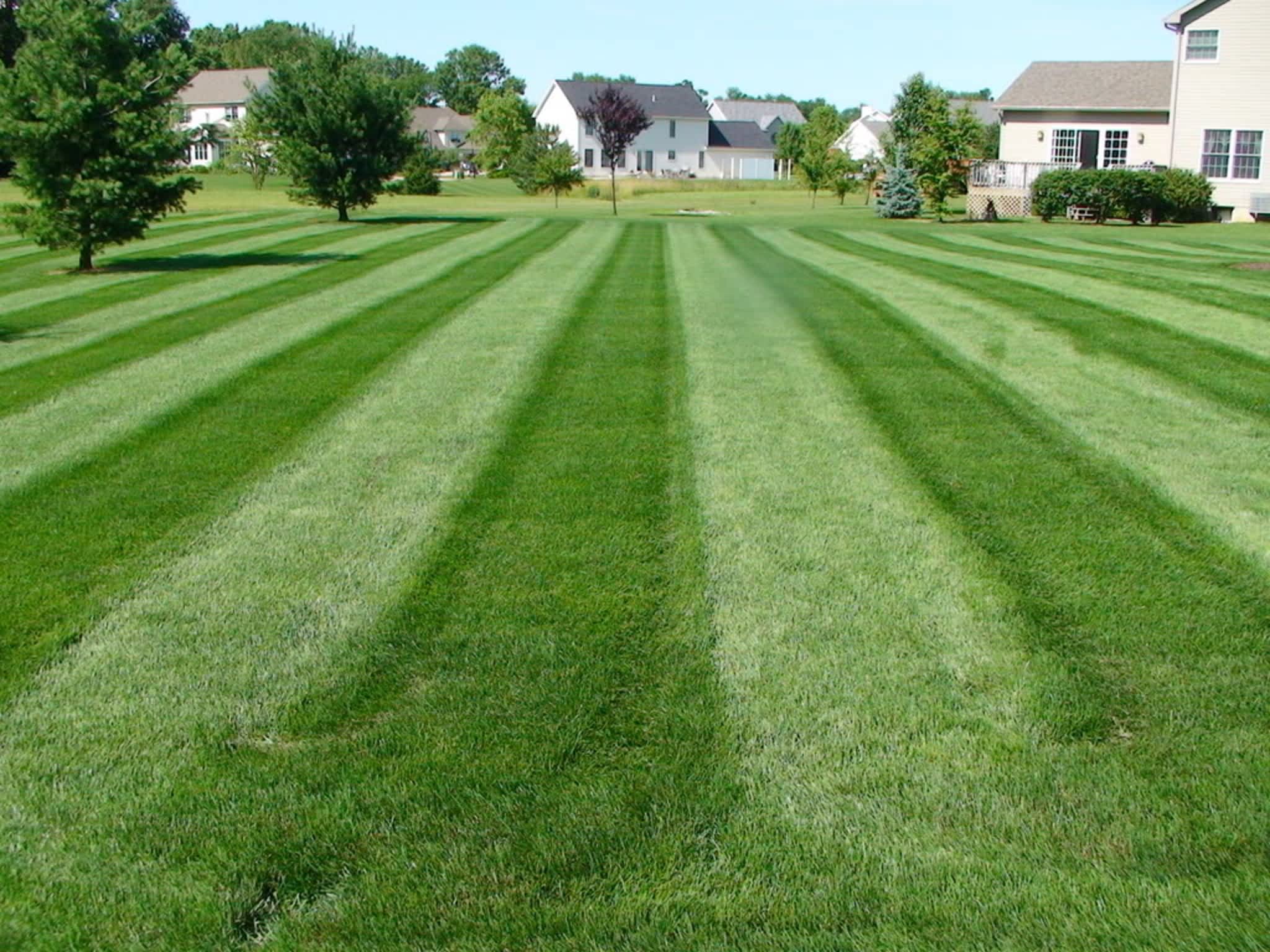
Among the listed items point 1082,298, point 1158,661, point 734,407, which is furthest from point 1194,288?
point 1158,661

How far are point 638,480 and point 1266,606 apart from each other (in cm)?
321

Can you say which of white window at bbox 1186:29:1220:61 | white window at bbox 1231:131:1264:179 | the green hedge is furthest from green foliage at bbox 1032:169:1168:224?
white window at bbox 1186:29:1220:61

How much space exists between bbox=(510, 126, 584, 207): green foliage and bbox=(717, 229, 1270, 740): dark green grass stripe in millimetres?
32699

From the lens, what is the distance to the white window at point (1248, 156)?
109 ft

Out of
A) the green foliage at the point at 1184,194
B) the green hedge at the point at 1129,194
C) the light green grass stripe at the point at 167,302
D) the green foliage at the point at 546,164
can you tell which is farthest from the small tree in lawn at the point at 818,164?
the light green grass stripe at the point at 167,302

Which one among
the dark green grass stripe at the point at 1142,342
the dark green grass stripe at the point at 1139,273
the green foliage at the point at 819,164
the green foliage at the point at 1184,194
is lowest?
the dark green grass stripe at the point at 1142,342

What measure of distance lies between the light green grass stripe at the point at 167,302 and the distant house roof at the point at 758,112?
9141cm

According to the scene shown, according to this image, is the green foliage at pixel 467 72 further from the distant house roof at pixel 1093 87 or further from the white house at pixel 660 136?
the distant house roof at pixel 1093 87

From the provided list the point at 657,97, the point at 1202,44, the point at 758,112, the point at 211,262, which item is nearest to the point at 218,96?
the point at 657,97

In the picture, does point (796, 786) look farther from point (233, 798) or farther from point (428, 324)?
point (428, 324)

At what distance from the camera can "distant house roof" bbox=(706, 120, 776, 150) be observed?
9000cm

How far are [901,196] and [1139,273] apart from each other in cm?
1963

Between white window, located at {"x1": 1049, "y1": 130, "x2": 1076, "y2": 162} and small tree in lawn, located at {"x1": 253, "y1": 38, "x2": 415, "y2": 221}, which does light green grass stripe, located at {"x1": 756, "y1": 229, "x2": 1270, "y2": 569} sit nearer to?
small tree in lawn, located at {"x1": 253, "y1": 38, "x2": 415, "y2": 221}

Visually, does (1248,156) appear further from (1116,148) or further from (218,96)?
(218,96)
